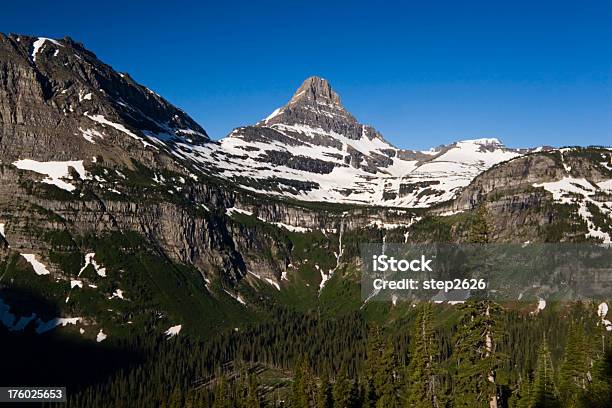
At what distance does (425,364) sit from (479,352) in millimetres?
21540

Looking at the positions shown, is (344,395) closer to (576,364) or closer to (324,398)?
(324,398)

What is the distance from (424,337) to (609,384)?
17525mm

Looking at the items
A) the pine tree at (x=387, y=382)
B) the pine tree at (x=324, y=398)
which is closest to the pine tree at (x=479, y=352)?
the pine tree at (x=387, y=382)

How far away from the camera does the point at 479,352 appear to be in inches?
1678

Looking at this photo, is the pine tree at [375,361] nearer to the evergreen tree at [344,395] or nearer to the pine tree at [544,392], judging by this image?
the evergreen tree at [344,395]

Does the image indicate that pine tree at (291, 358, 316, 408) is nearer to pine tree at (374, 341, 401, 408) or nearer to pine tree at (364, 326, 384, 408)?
pine tree at (364, 326, 384, 408)

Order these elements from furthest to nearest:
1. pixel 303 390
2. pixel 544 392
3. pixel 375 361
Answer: pixel 303 390 < pixel 375 361 < pixel 544 392

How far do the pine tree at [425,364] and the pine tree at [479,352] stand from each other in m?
18.6

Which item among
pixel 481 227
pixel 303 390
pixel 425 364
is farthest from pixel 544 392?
pixel 303 390

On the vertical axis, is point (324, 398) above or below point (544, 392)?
below

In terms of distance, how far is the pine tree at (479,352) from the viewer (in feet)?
137

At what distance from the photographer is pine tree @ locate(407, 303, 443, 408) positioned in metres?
62.9

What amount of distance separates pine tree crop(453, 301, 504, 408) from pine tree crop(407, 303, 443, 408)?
18.6m

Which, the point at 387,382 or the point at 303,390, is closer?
the point at 387,382
